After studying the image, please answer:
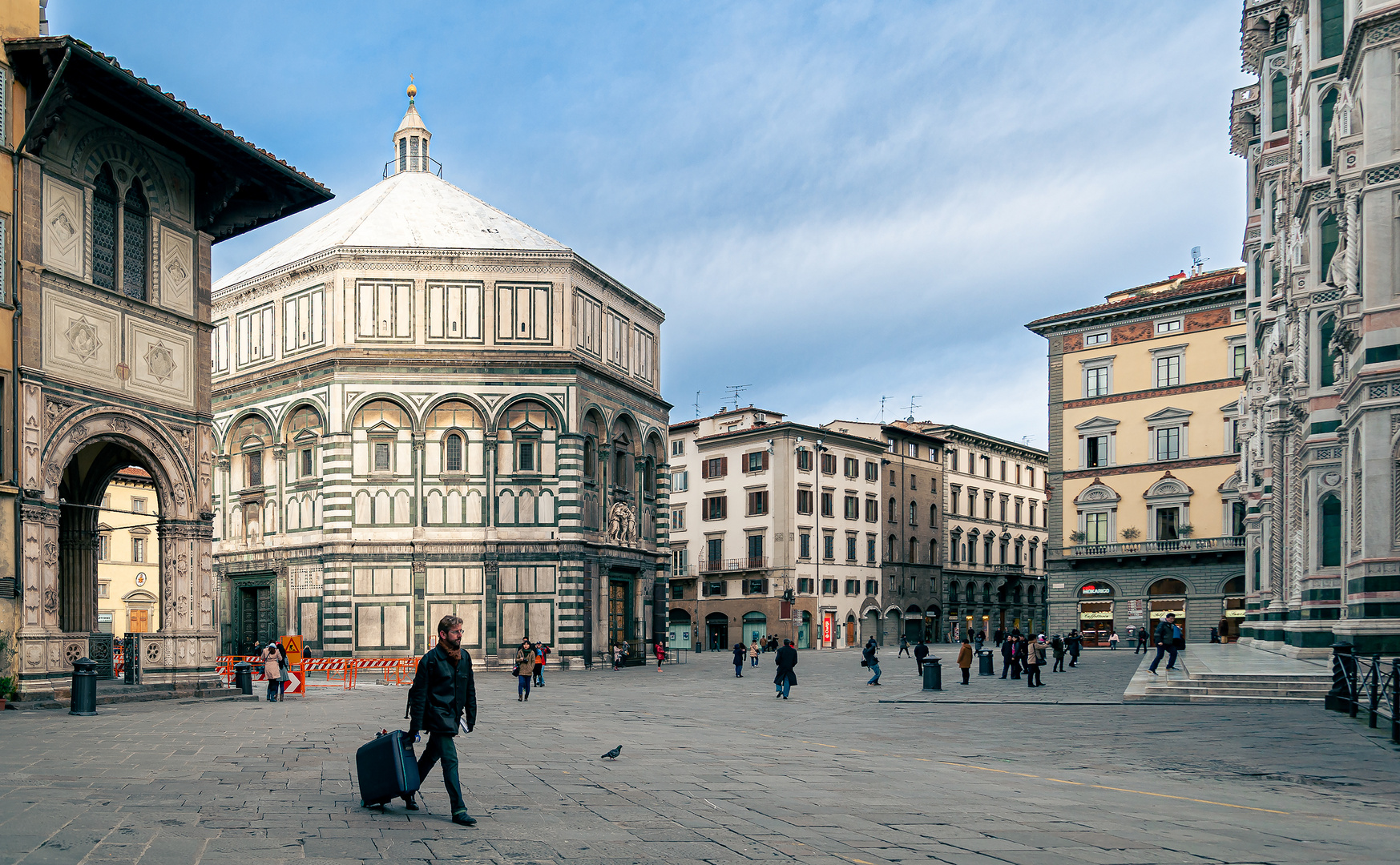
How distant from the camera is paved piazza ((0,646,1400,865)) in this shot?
26.9ft

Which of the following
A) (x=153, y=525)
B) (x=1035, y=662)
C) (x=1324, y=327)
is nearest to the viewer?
(x=153, y=525)

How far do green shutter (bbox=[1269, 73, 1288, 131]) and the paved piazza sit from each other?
2427 cm

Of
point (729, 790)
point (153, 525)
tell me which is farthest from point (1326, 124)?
point (153, 525)

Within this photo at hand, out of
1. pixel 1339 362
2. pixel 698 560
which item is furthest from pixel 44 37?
pixel 698 560

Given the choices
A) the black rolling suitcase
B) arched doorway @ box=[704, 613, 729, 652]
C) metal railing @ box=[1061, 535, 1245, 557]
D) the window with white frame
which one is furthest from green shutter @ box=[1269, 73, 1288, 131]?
arched doorway @ box=[704, 613, 729, 652]

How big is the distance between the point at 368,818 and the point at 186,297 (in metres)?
17.9

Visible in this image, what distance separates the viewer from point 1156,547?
58.2 m

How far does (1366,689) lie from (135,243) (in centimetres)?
2374

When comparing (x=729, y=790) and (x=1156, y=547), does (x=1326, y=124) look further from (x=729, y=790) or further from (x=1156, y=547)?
(x=1156, y=547)

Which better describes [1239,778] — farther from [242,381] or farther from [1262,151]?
[242,381]

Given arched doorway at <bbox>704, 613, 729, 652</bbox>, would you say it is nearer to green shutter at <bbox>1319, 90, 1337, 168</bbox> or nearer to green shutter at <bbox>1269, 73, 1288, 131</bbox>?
green shutter at <bbox>1269, 73, 1288, 131</bbox>

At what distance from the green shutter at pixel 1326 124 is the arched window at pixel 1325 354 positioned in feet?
12.4

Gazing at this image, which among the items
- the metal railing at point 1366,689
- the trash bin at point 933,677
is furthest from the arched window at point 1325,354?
the trash bin at point 933,677

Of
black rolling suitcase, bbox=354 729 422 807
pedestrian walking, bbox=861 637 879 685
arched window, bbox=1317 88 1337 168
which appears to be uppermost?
arched window, bbox=1317 88 1337 168
